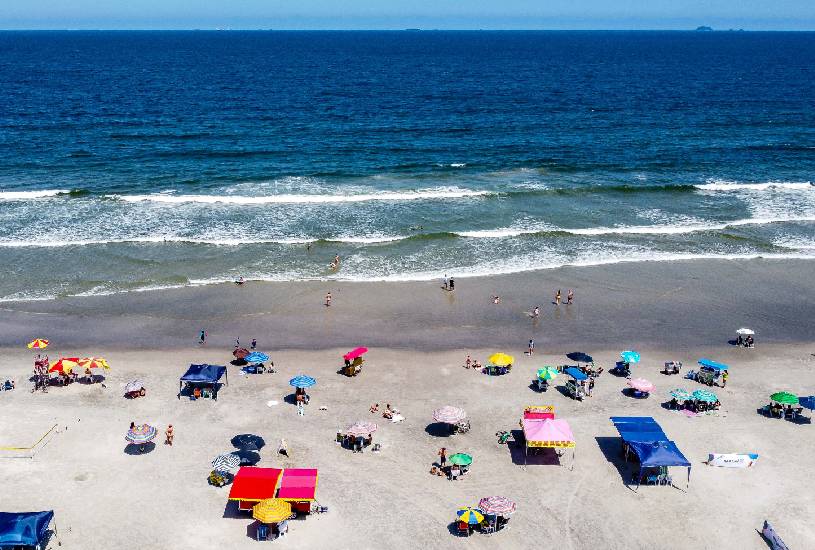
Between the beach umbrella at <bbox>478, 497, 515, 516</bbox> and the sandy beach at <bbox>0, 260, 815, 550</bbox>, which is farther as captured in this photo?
the sandy beach at <bbox>0, 260, 815, 550</bbox>

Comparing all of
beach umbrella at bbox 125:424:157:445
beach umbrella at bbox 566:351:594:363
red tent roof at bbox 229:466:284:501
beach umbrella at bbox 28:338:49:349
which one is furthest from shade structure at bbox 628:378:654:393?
beach umbrella at bbox 28:338:49:349

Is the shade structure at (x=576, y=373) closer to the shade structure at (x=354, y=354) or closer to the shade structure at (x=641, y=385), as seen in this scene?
the shade structure at (x=641, y=385)

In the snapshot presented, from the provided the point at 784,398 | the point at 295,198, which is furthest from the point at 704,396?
the point at 295,198

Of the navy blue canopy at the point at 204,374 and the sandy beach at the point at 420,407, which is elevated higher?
the navy blue canopy at the point at 204,374

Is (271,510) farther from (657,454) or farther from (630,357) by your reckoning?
(630,357)

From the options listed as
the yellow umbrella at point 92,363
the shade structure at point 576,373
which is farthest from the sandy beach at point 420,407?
the shade structure at point 576,373

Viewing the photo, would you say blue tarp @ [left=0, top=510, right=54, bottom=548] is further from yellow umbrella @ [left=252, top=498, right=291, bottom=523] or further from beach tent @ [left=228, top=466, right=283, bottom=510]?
yellow umbrella @ [left=252, top=498, right=291, bottom=523]
